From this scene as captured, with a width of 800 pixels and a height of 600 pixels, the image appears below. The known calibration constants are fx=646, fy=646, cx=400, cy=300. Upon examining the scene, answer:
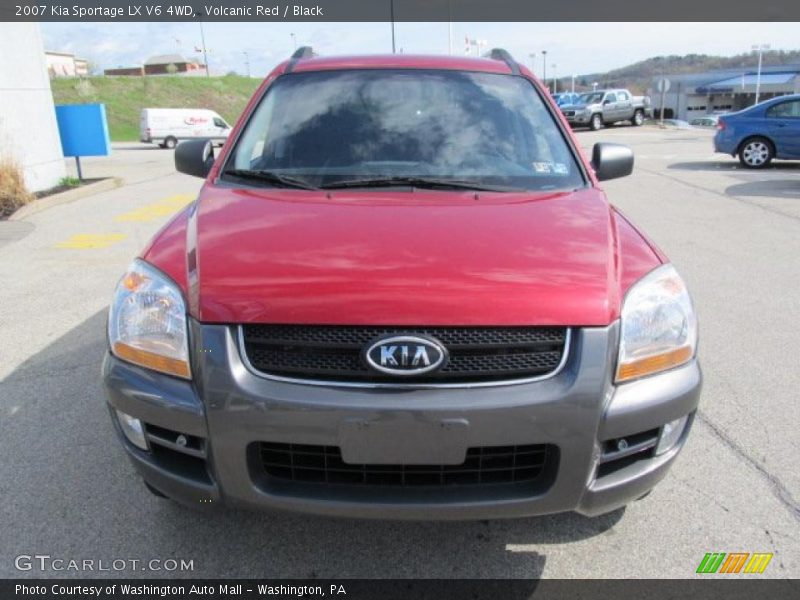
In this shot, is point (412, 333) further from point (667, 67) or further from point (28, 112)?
point (667, 67)

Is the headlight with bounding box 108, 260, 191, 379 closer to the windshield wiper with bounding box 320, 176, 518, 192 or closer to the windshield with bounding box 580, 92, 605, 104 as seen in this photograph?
the windshield wiper with bounding box 320, 176, 518, 192

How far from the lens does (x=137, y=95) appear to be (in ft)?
154

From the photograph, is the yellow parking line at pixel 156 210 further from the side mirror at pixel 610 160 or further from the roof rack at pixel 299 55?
the side mirror at pixel 610 160

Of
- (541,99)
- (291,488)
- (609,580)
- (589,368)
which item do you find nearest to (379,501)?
(291,488)

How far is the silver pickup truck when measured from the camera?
31.7 metres

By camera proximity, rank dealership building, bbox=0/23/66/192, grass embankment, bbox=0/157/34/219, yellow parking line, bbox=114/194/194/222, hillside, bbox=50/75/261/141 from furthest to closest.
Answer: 1. hillside, bbox=50/75/261/141
2. dealership building, bbox=0/23/66/192
3. yellow parking line, bbox=114/194/194/222
4. grass embankment, bbox=0/157/34/219

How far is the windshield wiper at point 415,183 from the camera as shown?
2.76 m

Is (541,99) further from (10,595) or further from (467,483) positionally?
(10,595)

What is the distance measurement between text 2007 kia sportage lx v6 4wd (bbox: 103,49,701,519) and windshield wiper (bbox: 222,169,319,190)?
405 millimetres

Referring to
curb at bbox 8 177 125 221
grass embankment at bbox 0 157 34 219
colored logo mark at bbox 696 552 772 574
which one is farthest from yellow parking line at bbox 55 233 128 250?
colored logo mark at bbox 696 552 772 574

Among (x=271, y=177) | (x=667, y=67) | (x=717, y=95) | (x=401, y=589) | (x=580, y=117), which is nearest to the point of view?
(x=401, y=589)

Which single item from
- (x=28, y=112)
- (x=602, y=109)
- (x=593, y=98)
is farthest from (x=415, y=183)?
(x=593, y=98)

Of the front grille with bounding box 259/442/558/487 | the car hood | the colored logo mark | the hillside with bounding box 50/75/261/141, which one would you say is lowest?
the colored logo mark

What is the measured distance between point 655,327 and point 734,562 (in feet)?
3.24
